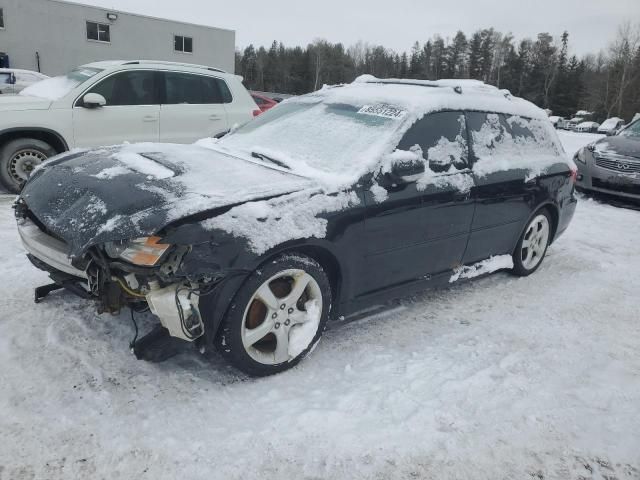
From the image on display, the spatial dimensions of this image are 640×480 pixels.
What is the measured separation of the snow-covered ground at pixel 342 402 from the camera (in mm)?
2328

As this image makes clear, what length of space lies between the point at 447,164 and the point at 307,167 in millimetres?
1144

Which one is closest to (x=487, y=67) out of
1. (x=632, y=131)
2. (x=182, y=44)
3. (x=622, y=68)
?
(x=622, y=68)

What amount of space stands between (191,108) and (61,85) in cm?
171

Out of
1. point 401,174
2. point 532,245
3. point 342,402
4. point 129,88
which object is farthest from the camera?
point 129,88

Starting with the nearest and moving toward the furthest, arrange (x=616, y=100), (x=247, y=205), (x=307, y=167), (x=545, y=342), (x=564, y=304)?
(x=247, y=205), (x=307, y=167), (x=545, y=342), (x=564, y=304), (x=616, y=100)

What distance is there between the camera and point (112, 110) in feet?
22.0

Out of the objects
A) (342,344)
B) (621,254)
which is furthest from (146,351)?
(621,254)

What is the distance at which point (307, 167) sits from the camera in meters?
3.31

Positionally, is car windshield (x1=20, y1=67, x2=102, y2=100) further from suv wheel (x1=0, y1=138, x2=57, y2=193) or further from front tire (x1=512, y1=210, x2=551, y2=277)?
front tire (x1=512, y1=210, x2=551, y2=277)

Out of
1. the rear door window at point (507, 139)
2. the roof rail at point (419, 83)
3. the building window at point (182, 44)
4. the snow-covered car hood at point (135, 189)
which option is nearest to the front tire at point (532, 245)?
the rear door window at point (507, 139)

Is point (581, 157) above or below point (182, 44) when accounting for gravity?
below

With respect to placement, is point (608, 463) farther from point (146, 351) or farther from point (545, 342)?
point (146, 351)

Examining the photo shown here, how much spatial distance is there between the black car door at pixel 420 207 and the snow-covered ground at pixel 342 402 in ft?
1.51

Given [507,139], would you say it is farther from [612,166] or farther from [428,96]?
[612,166]
